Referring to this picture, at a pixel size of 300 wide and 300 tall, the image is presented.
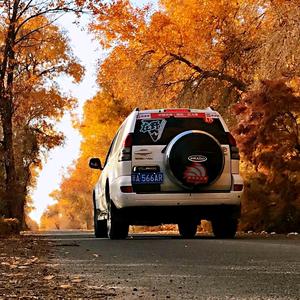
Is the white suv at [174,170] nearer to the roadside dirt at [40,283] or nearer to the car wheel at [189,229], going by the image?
the car wheel at [189,229]

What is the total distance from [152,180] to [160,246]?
1664mm

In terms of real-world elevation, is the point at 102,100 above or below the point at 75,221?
above

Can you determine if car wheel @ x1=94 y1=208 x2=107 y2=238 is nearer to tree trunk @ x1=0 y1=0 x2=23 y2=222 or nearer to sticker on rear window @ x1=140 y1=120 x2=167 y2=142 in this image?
sticker on rear window @ x1=140 y1=120 x2=167 y2=142

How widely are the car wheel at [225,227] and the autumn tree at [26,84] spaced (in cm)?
1173

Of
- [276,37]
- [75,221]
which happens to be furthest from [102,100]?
[75,221]

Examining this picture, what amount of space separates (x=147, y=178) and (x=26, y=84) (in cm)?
1492

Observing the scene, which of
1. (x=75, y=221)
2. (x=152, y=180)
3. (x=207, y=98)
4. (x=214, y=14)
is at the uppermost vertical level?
(x=214, y=14)

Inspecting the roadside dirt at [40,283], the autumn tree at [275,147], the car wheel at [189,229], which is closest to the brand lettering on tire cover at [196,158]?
the roadside dirt at [40,283]

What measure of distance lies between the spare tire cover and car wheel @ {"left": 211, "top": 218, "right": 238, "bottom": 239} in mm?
1218

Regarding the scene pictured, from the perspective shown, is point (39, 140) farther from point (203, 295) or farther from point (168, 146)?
point (203, 295)

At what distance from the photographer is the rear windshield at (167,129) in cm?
1230

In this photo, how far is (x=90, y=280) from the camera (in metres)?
6.52

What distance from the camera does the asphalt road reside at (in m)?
5.66

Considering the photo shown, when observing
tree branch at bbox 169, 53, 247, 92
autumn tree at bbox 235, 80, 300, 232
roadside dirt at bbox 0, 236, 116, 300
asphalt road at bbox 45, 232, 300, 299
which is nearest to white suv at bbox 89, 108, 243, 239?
asphalt road at bbox 45, 232, 300, 299
